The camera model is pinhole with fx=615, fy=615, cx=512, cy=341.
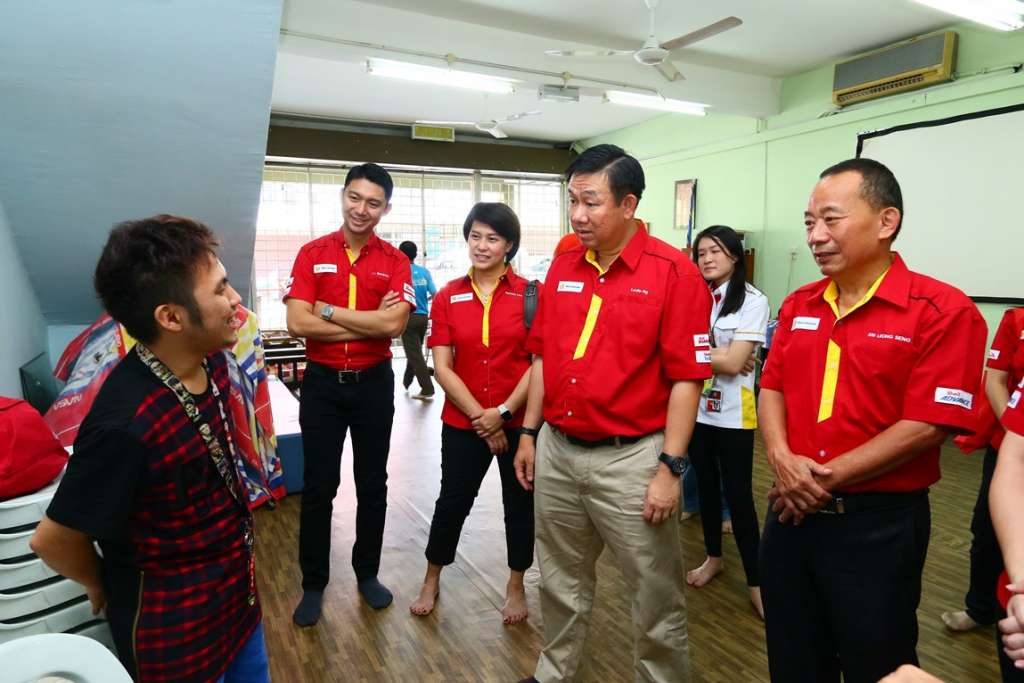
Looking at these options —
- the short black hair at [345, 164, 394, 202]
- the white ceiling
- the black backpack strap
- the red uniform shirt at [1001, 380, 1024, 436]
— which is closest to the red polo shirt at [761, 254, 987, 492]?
the red uniform shirt at [1001, 380, 1024, 436]

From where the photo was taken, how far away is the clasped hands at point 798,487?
1465 mm

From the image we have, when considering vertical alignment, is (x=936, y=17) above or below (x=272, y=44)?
above

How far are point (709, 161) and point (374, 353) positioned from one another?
278 inches

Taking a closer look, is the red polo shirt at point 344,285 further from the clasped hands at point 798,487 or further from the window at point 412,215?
the window at point 412,215

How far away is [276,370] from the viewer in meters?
7.24

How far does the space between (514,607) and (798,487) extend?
1441mm

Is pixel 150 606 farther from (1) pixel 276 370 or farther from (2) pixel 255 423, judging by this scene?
(1) pixel 276 370

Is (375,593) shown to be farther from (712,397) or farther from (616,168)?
(616,168)

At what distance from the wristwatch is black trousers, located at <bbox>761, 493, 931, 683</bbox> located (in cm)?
30

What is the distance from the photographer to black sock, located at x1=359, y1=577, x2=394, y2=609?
261 centimetres

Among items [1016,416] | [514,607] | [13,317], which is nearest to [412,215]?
[13,317]

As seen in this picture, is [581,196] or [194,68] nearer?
[581,196]

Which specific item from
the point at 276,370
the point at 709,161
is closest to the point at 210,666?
the point at 276,370

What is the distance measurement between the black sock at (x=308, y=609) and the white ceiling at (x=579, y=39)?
443 cm
